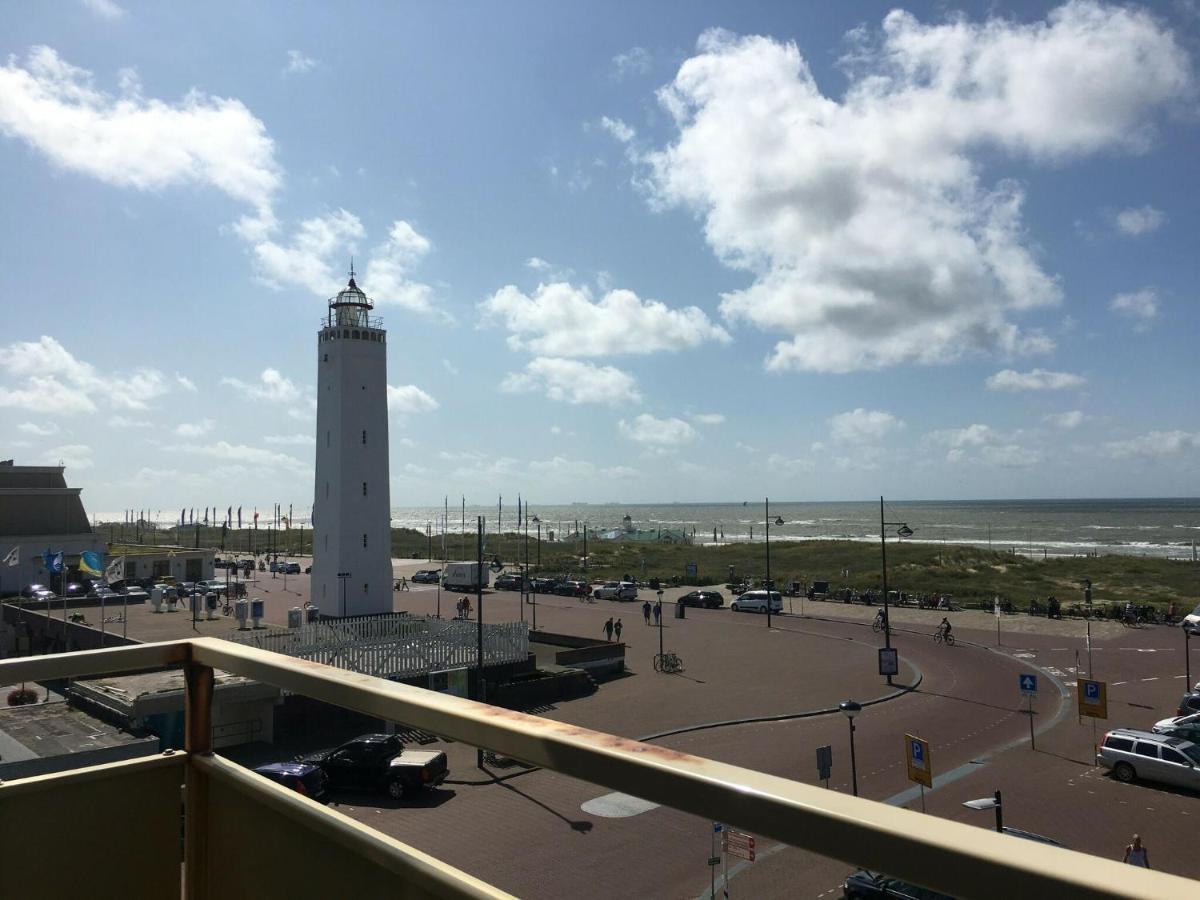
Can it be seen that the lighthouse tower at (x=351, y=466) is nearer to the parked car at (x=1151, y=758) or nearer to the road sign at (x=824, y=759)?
the road sign at (x=824, y=759)

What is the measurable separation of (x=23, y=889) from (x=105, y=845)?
0.78 ft

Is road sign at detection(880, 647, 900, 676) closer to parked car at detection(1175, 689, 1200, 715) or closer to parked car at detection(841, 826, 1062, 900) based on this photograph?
parked car at detection(1175, 689, 1200, 715)

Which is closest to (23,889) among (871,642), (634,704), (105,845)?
(105,845)

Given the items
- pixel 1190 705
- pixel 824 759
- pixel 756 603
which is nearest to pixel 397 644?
pixel 824 759

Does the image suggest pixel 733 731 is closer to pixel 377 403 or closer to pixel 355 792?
pixel 355 792

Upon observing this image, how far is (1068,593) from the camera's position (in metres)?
56.5

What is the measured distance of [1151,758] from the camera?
18344 mm

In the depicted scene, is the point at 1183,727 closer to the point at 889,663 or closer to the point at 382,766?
the point at 889,663

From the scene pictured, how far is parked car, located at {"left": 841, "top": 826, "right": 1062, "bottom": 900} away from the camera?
1.22 metres

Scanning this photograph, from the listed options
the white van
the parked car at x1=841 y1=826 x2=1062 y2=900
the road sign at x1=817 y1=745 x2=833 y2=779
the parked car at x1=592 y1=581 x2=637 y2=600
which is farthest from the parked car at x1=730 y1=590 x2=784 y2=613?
the parked car at x1=841 y1=826 x2=1062 y2=900

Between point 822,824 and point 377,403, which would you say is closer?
point 822,824

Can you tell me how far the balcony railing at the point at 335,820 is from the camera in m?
1.16

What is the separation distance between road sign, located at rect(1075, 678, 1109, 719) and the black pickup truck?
15.6 metres

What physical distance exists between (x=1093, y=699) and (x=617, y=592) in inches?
1502
